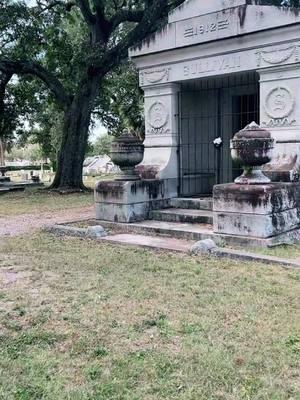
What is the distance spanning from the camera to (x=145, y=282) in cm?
469

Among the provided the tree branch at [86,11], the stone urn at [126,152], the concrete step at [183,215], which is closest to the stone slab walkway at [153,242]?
the concrete step at [183,215]

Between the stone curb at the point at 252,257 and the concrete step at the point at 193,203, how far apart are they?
2188 millimetres

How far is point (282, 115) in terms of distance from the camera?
732 centimetres

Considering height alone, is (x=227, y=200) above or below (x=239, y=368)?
above

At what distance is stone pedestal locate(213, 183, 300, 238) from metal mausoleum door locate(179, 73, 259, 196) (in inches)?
113

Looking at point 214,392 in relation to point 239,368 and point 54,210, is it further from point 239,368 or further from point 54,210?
point 54,210

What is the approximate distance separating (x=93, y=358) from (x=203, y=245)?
3068mm

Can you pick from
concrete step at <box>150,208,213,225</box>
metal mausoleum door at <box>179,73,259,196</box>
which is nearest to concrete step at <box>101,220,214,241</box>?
concrete step at <box>150,208,213,225</box>

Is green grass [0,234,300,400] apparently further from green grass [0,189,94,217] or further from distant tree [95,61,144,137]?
distant tree [95,61,144,137]

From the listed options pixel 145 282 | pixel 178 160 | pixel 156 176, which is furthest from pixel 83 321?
pixel 178 160

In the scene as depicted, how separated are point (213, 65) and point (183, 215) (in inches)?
102

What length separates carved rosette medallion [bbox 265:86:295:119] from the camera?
285 inches

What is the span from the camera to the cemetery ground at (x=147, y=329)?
2719 mm

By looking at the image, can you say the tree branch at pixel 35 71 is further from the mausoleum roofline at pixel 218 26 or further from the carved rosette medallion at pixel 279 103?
the carved rosette medallion at pixel 279 103
